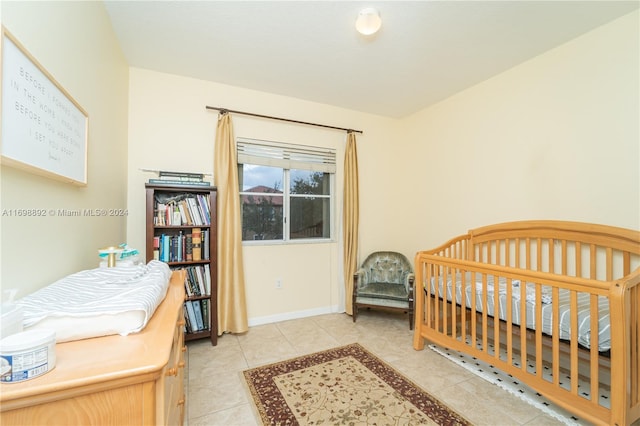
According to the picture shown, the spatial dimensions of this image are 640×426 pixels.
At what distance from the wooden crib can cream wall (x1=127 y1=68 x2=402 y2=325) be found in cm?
119

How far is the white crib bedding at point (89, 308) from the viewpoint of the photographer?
0.73 meters

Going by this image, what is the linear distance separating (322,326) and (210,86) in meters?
2.68

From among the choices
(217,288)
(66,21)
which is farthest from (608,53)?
(217,288)

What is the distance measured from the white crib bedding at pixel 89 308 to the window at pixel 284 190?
193 cm

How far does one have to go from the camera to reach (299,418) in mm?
1510

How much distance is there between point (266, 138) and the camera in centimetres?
290

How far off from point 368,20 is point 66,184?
1.91m

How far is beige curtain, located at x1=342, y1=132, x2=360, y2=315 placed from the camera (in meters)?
3.17

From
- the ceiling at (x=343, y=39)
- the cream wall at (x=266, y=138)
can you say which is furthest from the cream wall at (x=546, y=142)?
the cream wall at (x=266, y=138)

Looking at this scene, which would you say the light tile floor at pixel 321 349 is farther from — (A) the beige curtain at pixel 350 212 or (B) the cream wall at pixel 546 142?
(B) the cream wall at pixel 546 142

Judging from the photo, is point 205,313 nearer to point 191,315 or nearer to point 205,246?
point 191,315

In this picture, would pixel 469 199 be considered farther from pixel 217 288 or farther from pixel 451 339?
pixel 217 288

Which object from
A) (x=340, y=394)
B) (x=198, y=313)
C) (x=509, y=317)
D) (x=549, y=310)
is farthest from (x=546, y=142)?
(x=198, y=313)

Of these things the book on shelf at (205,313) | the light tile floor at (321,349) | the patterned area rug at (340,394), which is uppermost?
the book on shelf at (205,313)
